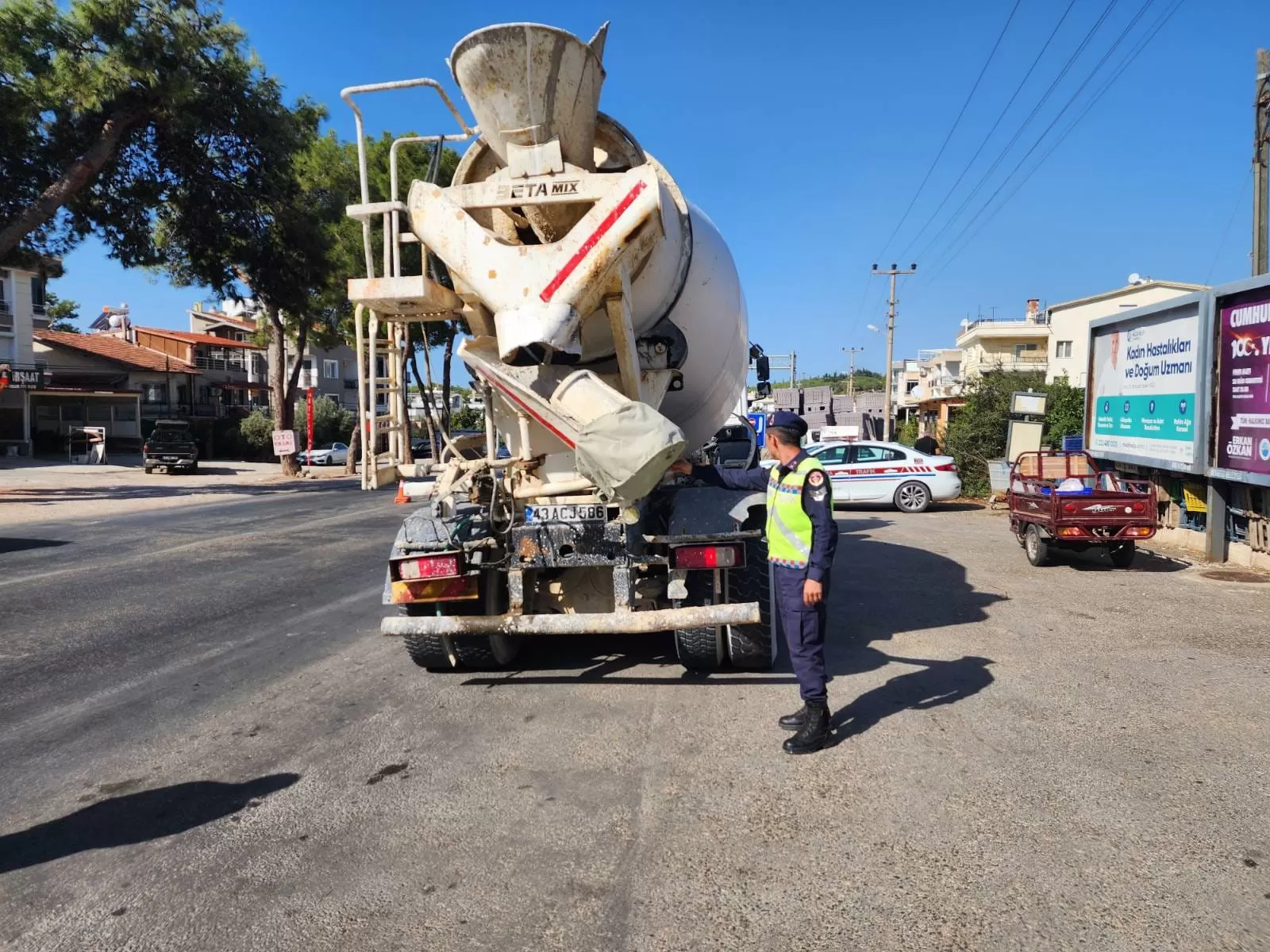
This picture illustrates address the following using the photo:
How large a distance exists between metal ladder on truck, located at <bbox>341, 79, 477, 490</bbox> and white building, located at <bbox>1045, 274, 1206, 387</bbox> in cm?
3891

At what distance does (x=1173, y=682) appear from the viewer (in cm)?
552

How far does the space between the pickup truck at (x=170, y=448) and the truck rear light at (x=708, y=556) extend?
29.7 m

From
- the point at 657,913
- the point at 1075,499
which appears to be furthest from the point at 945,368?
the point at 657,913

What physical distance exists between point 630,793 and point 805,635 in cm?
122

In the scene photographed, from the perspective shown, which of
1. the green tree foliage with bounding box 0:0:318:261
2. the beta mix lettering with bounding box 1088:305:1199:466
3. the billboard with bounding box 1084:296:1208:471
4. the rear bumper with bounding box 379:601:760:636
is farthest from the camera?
the green tree foliage with bounding box 0:0:318:261

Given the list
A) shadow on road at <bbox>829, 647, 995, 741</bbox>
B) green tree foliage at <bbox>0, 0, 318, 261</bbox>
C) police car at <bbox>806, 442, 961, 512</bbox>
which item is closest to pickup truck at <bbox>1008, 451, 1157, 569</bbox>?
shadow on road at <bbox>829, 647, 995, 741</bbox>

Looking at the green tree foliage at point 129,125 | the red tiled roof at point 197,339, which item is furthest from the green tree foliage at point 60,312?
the green tree foliage at point 129,125

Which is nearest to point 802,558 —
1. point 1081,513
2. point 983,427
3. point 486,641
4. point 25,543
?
point 486,641

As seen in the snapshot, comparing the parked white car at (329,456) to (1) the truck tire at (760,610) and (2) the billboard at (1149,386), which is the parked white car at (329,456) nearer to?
(2) the billboard at (1149,386)

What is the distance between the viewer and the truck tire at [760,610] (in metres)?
5.32

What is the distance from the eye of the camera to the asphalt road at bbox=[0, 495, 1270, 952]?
115 inches

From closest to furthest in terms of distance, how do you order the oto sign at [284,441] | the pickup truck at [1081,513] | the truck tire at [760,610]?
the truck tire at [760,610] → the pickup truck at [1081,513] → the oto sign at [284,441]

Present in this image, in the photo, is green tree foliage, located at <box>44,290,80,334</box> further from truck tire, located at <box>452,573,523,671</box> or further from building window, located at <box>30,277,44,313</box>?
truck tire, located at <box>452,573,523,671</box>

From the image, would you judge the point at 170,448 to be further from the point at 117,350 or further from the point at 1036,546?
the point at 1036,546
